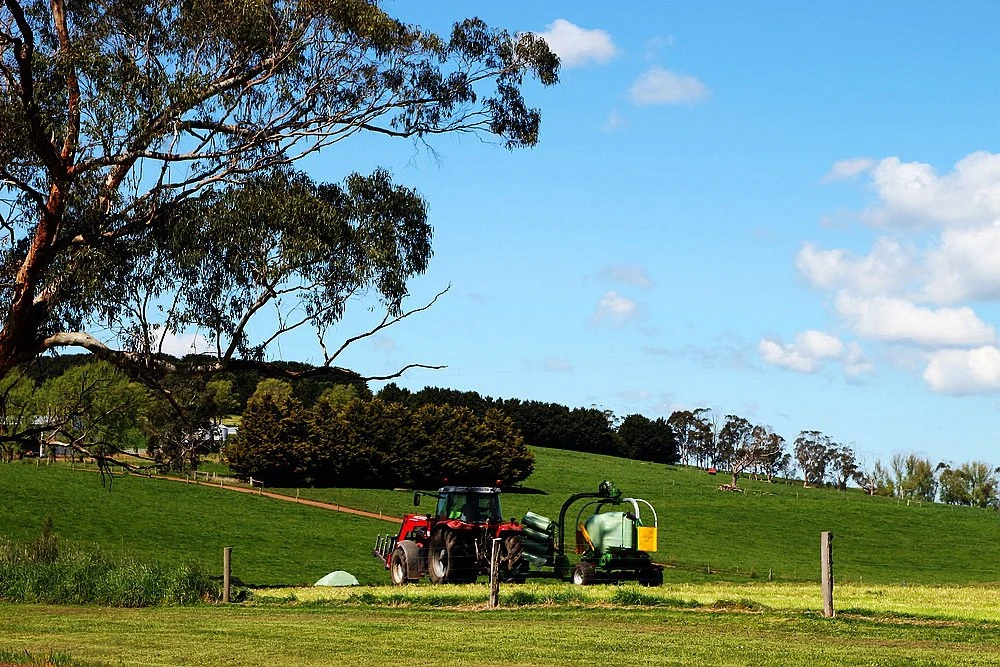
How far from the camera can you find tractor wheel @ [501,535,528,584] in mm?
27672

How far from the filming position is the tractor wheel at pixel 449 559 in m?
A: 28.5

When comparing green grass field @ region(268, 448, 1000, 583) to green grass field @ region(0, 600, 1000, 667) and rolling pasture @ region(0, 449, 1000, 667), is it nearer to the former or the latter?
rolling pasture @ region(0, 449, 1000, 667)

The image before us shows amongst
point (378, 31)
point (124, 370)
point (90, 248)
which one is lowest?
point (124, 370)

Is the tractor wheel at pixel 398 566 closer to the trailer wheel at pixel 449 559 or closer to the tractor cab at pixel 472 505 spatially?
the trailer wheel at pixel 449 559

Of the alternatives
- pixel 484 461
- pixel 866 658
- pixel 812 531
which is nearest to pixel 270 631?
pixel 866 658

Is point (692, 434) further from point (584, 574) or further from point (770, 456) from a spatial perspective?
point (584, 574)

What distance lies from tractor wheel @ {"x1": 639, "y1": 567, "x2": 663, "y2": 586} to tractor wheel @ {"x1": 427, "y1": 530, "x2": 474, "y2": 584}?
416 centimetres

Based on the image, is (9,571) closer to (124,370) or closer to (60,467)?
(124,370)

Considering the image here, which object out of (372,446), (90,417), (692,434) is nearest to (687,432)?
(692,434)

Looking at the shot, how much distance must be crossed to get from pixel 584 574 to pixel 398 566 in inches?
205

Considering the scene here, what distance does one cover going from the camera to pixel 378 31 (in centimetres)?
2625

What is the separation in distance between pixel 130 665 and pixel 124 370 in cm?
1395

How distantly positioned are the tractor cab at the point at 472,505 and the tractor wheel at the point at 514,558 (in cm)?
115

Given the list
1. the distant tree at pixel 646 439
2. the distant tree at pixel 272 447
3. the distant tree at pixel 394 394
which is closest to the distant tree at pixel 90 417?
the distant tree at pixel 272 447
